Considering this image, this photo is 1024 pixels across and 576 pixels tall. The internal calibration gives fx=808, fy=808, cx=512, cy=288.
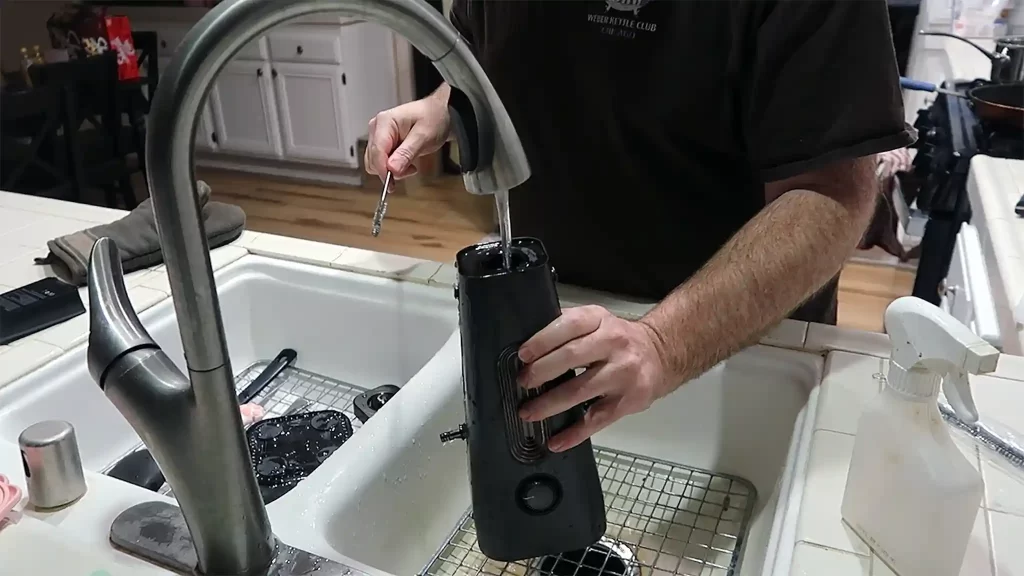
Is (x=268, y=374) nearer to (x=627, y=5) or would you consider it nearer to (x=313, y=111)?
(x=627, y=5)

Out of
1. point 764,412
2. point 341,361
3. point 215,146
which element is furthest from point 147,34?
point 764,412

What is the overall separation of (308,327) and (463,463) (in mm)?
327

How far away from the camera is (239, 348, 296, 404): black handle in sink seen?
3.20ft

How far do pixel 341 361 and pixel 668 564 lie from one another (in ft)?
1.66

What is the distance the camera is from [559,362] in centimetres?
54

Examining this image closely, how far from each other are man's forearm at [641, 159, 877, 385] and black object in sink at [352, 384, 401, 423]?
37 cm

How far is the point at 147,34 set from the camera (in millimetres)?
3494

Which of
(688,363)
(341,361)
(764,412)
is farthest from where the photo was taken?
(341,361)

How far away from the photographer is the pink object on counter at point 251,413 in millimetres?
897

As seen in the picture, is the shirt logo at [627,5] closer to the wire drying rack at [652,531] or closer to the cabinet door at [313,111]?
the wire drying rack at [652,531]

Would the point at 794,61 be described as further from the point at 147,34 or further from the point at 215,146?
the point at 215,146

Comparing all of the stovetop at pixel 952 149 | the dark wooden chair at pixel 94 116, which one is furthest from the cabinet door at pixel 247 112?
the stovetop at pixel 952 149

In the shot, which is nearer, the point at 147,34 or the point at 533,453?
the point at 533,453

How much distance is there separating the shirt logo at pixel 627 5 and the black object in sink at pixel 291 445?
546 millimetres
